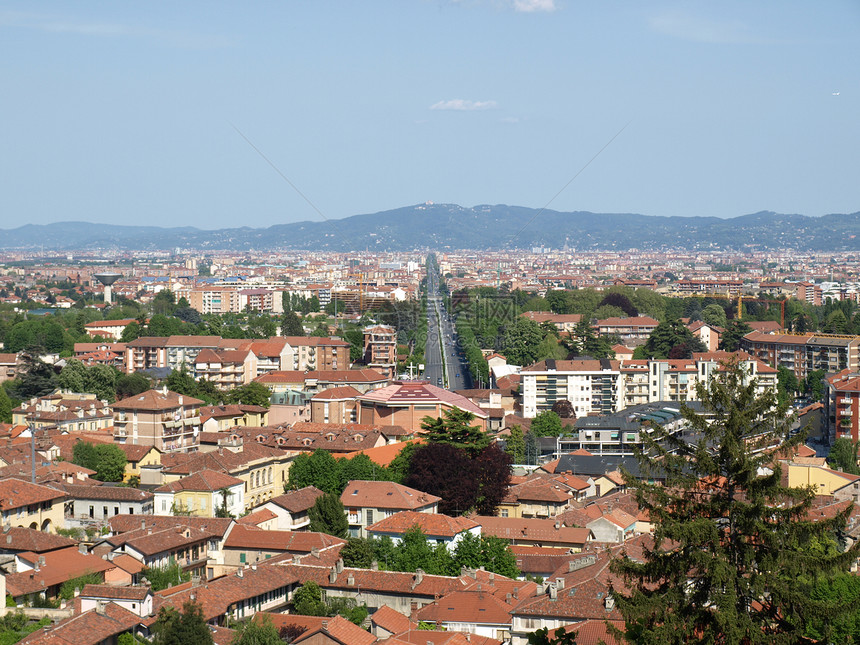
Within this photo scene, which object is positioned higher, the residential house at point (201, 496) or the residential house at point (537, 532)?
the residential house at point (201, 496)

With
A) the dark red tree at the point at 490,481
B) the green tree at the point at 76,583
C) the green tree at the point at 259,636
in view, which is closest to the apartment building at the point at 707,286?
the dark red tree at the point at 490,481

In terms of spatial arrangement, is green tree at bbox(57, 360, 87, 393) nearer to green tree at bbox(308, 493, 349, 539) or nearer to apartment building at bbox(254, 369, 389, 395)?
apartment building at bbox(254, 369, 389, 395)

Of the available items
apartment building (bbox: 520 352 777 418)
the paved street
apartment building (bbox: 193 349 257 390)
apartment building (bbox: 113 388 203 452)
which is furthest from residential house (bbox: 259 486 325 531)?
apartment building (bbox: 193 349 257 390)

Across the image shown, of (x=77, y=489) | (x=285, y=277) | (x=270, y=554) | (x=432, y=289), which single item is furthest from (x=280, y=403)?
(x=285, y=277)

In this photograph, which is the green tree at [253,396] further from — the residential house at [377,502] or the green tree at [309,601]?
the green tree at [309,601]

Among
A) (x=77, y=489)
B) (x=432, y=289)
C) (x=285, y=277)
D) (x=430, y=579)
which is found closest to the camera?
(x=430, y=579)

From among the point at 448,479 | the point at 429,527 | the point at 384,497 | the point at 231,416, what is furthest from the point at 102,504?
the point at 231,416

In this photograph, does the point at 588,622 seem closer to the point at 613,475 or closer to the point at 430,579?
the point at 430,579
